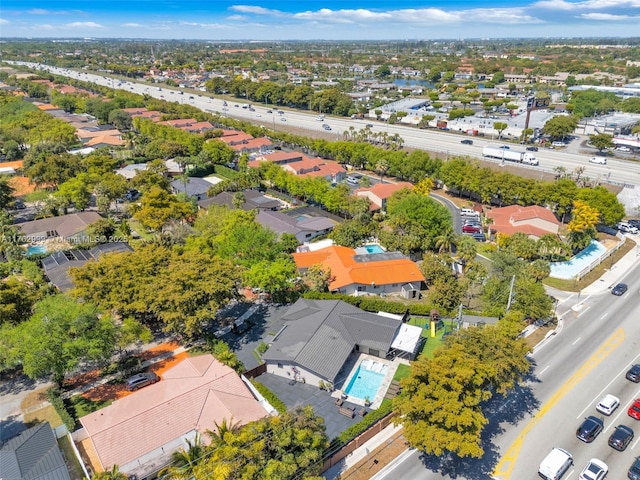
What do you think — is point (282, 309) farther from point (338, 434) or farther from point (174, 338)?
point (338, 434)

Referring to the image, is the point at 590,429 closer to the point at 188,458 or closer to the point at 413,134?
the point at 188,458

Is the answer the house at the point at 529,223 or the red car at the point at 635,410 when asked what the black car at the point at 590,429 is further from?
the house at the point at 529,223

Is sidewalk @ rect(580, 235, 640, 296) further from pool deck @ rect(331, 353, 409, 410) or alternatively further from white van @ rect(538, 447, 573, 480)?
white van @ rect(538, 447, 573, 480)

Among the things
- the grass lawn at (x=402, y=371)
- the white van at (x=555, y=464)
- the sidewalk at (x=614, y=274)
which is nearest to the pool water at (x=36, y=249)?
the grass lawn at (x=402, y=371)

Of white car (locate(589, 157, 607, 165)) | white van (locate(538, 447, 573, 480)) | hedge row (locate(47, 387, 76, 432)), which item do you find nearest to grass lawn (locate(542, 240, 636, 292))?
white van (locate(538, 447, 573, 480))

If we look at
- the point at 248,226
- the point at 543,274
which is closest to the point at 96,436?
the point at 248,226
